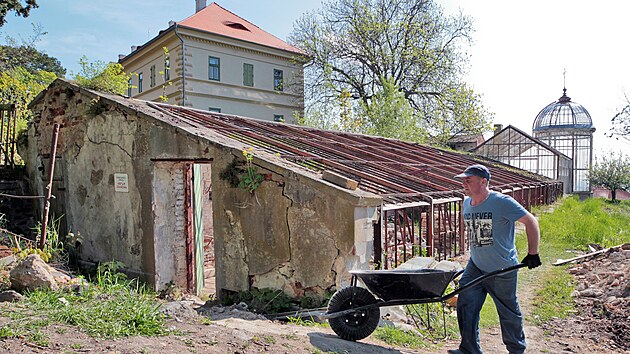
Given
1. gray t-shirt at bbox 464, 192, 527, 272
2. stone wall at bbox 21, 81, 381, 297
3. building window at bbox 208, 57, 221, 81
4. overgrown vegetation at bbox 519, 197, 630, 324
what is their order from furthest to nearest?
1. building window at bbox 208, 57, 221, 81
2. overgrown vegetation at bbox 519, 197, 630, 324
3. stone wall at bbox 21, 81, 381, 297
4. gray t-shirt at bbox 464, 192, 527, 272

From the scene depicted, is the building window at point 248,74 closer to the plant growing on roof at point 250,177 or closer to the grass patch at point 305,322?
the plant growing on roof at point 250,177

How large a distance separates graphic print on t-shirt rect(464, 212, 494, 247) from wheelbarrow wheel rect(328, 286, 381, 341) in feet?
3.90

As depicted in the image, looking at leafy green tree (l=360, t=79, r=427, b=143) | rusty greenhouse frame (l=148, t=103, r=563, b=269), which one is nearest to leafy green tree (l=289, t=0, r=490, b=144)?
leafy green tree (l=360, t=79, r=427, b=143)

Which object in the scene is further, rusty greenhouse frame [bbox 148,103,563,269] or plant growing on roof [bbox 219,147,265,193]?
rusty greenhouse frame [bbox 148,103,563,269]

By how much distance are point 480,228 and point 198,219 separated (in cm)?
823

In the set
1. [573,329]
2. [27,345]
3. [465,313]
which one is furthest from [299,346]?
Answer: [573,329]

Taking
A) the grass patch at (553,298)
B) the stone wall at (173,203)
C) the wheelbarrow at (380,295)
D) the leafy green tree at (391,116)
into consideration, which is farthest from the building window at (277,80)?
the wheelbarrow at (380,295)

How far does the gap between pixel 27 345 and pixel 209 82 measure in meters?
24.6

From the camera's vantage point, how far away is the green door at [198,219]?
10617mm

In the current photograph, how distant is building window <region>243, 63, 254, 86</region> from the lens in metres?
28.6

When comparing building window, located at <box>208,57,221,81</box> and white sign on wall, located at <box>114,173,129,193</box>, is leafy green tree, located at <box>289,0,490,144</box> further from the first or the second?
white sign on wall, located at <box>114,173,129,193</box>

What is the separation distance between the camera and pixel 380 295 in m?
4.62

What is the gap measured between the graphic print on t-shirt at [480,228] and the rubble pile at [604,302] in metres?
2.61

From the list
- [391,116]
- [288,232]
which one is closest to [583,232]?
[288,232]
